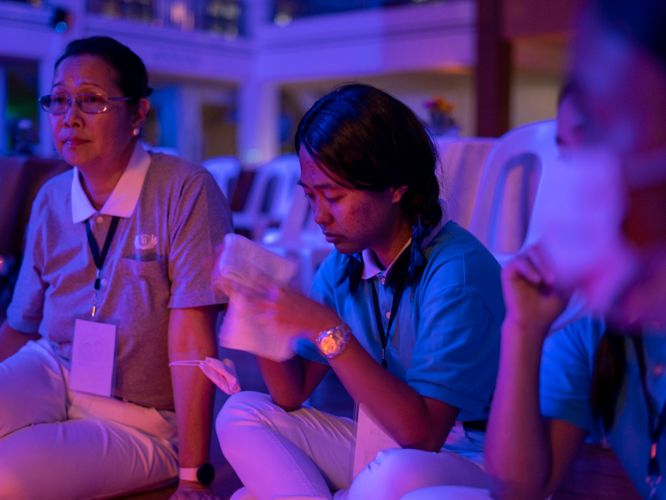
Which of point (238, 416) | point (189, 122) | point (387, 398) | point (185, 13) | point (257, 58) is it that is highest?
point (185, 13)

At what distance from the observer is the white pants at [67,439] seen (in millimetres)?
1346

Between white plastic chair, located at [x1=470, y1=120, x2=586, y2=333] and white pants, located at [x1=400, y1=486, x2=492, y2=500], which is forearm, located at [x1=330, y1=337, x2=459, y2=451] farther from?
white plastic chair, located at [x1=470, y1=120, x2=586, y2=333]

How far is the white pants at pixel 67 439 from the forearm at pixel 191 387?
3.9 inches

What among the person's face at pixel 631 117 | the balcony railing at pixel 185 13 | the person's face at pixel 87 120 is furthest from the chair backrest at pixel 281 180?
the balcony railing at pixel 185 13

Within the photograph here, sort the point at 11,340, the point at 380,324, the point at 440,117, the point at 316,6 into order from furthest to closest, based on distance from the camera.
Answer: the point at 316,6
the point at 440,117
the point at 11,340
the point at 380,324

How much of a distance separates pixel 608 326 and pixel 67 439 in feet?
3.70

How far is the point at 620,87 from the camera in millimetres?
591

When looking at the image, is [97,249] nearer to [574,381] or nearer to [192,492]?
[192,492]

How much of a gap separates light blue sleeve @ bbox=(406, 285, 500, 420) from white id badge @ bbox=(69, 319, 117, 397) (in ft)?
2.51

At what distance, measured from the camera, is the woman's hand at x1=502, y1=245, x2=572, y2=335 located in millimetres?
785

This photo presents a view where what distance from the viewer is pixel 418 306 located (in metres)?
1.16

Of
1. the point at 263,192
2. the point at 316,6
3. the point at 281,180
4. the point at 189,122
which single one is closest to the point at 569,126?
the point at 263,192

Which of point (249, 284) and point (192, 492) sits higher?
point (249, 284)

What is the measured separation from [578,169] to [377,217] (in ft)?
1.64
